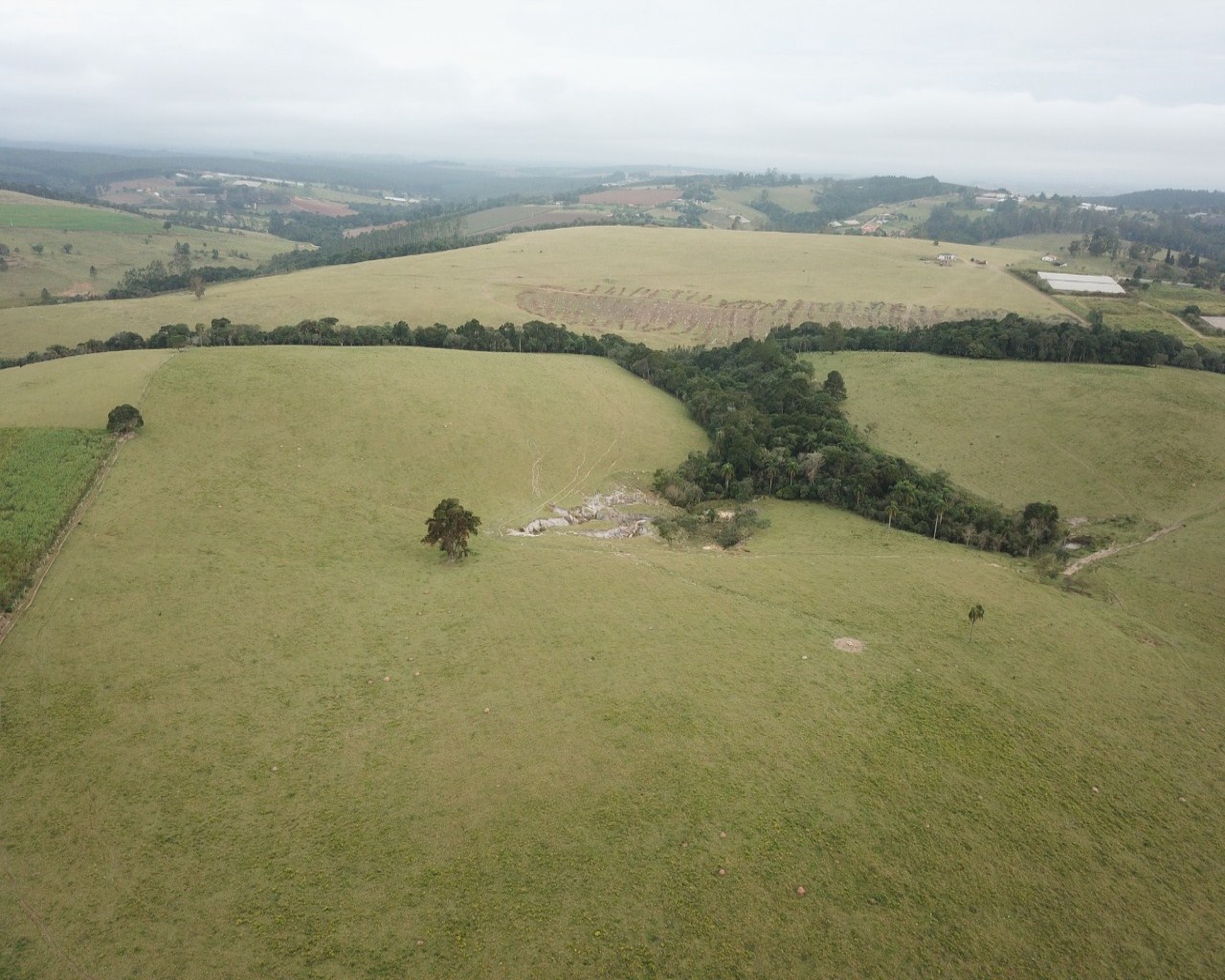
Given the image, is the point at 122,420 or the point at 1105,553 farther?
the point at 122,420

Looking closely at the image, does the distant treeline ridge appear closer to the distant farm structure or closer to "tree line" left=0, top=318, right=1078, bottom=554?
"tree line" left=0, top=318, right=1078, bottom=554

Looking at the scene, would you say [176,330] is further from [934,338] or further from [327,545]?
[934,338]

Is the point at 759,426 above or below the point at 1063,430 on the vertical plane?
below

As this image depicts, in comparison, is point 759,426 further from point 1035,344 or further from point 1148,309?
point 1148,309

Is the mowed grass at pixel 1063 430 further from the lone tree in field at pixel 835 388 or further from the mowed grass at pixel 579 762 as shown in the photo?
the mowed grass at pixel 579 762

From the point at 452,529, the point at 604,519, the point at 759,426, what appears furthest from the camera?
the point at 759,426

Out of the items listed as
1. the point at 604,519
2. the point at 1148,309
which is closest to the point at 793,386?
the point at 604,519

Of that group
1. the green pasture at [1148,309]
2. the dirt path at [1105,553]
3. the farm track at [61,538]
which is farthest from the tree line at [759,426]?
the green pasture at [1148,309]
